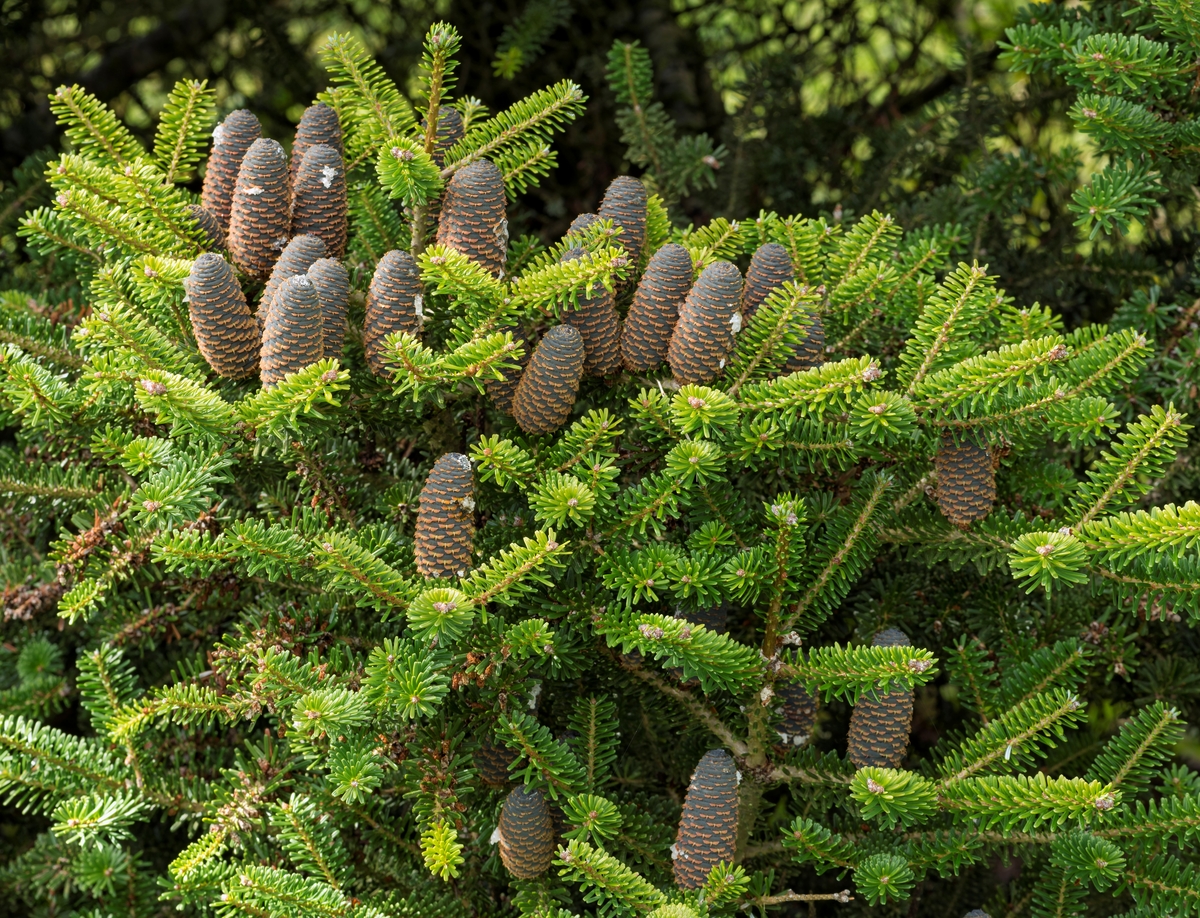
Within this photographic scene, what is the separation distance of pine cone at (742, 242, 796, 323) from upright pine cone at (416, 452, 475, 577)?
11.4 inches

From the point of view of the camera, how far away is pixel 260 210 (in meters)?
0.94

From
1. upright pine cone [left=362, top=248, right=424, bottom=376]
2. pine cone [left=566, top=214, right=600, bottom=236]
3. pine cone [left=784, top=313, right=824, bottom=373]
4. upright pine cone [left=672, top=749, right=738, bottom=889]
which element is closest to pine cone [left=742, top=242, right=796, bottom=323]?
pine cone [left=784, top=313, right=824, bottom=373]

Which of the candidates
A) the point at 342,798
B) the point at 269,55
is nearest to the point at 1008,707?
the point at 342,798

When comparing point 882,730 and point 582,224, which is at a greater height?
point 582,224

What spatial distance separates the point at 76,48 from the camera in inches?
81.3

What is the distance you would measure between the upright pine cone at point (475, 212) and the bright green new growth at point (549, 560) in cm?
3

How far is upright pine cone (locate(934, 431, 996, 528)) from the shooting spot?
0.93 m

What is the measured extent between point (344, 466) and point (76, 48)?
1.52m

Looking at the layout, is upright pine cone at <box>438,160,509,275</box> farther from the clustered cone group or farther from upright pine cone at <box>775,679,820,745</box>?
upright pine cone at <box>775,679,820,745</box>

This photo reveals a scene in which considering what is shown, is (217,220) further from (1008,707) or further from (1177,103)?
(1177,103)

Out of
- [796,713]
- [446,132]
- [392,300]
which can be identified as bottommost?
[796,713]

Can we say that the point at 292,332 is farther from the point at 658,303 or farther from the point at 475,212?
the point at 658,303

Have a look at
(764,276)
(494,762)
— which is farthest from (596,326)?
(494,762)

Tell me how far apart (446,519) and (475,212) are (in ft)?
0.85
